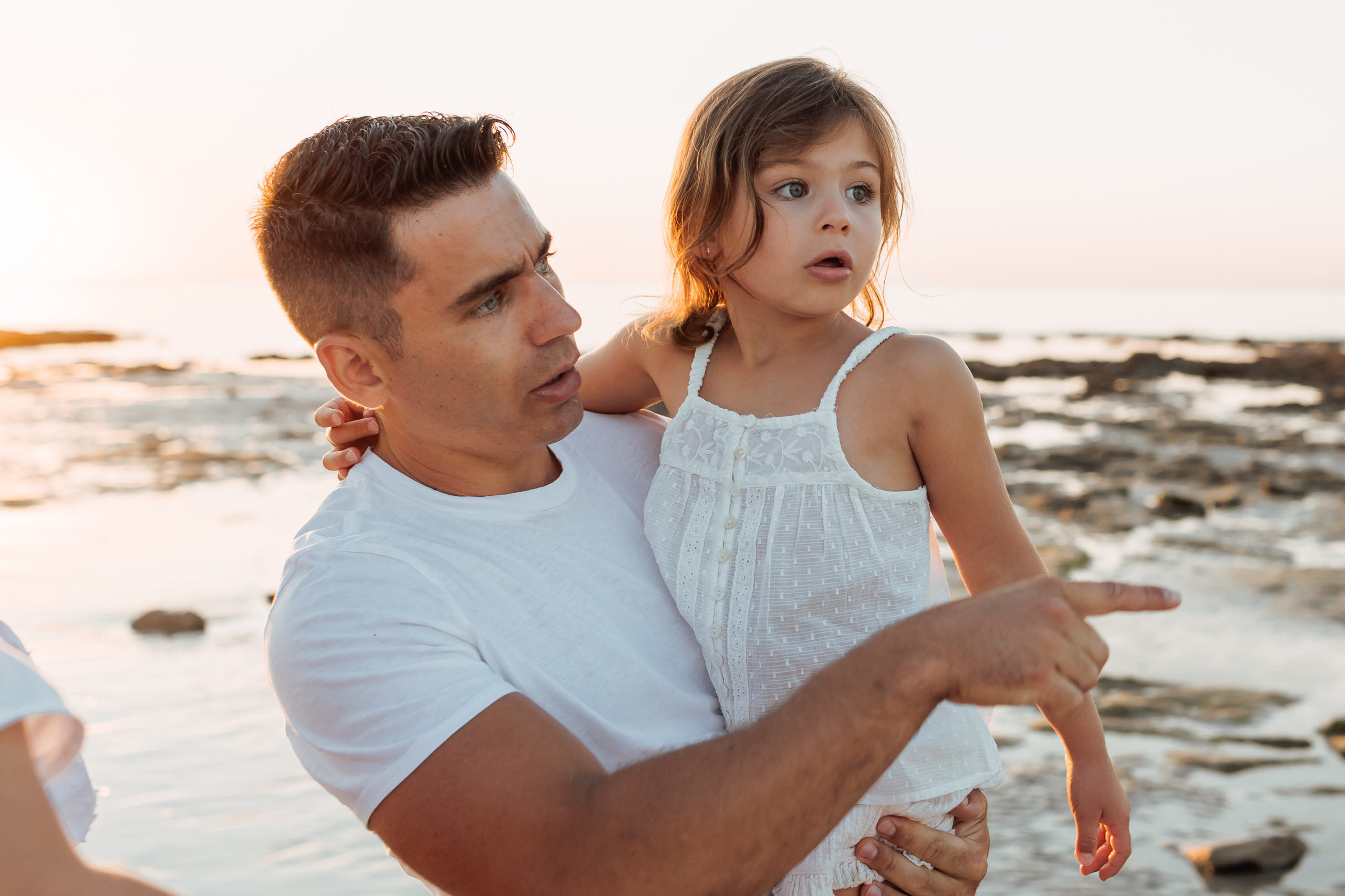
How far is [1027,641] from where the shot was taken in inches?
60.3

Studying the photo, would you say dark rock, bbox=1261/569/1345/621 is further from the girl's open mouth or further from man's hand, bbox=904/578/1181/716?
man's hand, bbox=904/578/1181/716

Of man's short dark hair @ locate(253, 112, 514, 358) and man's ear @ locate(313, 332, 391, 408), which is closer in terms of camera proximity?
man's short dark hair @ locate(253, 112, 514, 358)

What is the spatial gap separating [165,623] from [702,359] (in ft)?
15.8

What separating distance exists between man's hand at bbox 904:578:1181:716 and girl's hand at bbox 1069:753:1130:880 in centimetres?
105

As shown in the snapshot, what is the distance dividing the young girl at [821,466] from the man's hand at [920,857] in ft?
0.12

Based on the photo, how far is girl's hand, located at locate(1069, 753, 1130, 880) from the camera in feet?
8.21

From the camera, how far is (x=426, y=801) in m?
1.74

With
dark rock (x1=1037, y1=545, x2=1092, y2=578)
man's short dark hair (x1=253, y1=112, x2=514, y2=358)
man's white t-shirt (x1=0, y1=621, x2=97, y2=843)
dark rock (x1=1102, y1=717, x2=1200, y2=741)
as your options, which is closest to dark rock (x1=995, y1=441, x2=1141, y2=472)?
dark rock (x1=1037, y1=545, x2=1092, y2=578)

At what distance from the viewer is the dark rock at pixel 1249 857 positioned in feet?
13.5

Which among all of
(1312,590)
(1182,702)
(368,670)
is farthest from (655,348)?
(1312,590)

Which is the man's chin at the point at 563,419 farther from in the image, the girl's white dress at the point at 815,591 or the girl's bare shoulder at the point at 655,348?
the girl's bare shoulder at the point at 655,348

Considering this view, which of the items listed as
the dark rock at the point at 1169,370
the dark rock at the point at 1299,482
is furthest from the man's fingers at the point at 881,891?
the dark rock at the point at 1169,370

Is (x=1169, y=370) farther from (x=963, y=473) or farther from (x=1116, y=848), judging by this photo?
(x=963, y=473)

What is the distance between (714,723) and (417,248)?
116 centimetres
